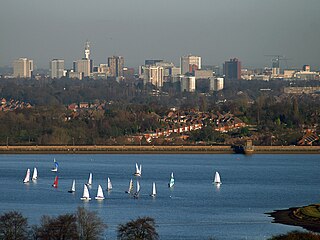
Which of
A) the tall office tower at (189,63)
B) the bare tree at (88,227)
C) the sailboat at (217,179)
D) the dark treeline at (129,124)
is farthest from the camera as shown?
the tall office tower at (189,63)

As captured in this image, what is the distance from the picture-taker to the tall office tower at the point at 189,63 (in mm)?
144175

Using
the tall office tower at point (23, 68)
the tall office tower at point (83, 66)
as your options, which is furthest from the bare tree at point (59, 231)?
the tall office tower at point (83, 66)

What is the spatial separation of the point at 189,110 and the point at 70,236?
46.2m

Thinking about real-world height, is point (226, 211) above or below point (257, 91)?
below

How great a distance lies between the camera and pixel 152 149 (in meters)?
55.3

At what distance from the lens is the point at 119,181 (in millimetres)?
38438

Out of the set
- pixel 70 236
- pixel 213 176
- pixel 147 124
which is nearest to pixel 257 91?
pixel 147 124

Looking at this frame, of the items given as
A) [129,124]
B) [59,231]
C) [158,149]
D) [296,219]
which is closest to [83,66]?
[129,124]

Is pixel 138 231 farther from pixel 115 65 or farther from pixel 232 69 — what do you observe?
pixel 115 65

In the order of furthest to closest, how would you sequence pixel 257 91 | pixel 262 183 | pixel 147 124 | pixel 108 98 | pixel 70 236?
pixel 257 91 < pixel 108 98 < pixel 147 124 < pixel 262 183 < pixel 70 236

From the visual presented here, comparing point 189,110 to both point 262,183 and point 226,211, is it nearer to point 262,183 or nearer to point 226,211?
point 262,183

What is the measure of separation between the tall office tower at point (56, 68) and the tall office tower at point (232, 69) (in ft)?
59.3

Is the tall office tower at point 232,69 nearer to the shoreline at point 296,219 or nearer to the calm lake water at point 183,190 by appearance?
the calm lake water at point 183,190

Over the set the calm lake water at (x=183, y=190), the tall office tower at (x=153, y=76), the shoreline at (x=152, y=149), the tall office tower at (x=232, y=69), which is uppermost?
the tall office tower at (x=232, y=69)
